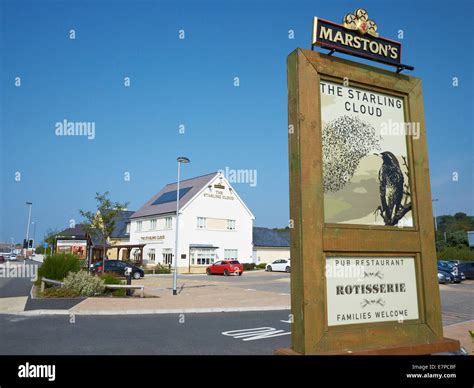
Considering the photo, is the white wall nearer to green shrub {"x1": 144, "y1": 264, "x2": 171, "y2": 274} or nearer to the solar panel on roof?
the solar panel on roof

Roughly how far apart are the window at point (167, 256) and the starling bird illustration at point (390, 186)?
1658 inches

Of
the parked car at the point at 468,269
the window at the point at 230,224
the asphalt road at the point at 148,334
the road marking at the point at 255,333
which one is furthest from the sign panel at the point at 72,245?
the parked car at the point at 468,269

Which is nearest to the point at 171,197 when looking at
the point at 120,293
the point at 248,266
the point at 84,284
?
the point at 248,266

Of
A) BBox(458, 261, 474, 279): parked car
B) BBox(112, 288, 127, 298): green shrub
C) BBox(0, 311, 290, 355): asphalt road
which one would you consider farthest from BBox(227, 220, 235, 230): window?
BBox(0, 311, 290, 355): asphalt road

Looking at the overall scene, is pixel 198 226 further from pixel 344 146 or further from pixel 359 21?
pixel 344 146

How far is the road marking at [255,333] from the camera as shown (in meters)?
8.93

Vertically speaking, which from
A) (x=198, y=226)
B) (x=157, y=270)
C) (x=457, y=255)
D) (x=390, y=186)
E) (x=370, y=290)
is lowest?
(x=157, y=270)

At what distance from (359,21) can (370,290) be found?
2846 mm

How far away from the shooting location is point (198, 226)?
1809 inches

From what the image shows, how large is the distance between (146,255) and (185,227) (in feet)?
25.4

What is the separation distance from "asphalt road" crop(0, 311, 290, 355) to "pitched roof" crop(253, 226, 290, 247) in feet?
139

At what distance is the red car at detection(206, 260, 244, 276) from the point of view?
127 ft

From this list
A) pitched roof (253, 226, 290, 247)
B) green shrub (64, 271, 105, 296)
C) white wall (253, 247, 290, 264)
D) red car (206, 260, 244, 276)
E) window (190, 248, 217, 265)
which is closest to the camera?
green shrub (64, 271, 105, 296)

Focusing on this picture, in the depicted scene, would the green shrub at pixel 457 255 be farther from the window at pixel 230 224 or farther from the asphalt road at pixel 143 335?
the asphalt road at pixel 143 335
